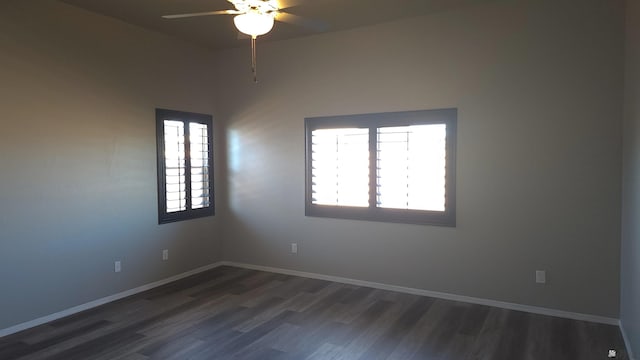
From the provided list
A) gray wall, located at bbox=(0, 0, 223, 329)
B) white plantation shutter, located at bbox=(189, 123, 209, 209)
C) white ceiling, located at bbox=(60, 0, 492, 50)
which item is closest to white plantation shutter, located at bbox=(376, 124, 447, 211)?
white ceiling, located at bbox=(60, 0, 492, 50)

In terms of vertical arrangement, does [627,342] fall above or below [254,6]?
below

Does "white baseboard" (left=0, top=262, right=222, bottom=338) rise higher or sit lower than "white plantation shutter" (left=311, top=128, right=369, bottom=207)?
lower

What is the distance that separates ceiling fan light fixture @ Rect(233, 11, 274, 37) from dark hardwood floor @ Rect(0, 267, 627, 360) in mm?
2472

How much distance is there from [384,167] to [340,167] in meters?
0.58

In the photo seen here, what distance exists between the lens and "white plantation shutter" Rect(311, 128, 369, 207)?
4.94 m

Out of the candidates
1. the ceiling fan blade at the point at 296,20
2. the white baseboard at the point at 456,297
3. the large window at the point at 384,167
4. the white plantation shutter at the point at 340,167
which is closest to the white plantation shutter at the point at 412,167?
the large window at the point at 384,167

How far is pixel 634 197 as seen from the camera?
2.97 meters

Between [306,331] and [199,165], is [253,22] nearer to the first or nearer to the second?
[306,331]

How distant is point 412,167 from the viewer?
4.59 metres

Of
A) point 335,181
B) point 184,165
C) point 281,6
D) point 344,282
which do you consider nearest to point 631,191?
point 335,181

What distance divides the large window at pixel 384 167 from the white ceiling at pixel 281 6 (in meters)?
1.05

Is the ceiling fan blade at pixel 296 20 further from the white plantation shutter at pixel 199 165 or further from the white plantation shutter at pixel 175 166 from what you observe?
the white plantation shutter at pixel 199 165

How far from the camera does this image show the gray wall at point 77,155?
3674mm

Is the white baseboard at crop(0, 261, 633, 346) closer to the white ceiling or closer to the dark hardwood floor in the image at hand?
the dark hardwood floor
